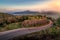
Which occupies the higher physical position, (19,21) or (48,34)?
(19,21)

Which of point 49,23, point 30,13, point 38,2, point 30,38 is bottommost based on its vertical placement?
point 30,38

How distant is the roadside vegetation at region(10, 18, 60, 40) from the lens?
3.89 m

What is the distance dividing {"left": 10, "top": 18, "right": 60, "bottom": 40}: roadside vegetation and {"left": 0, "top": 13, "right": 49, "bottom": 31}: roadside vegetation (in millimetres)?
208

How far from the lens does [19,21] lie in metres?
4.00

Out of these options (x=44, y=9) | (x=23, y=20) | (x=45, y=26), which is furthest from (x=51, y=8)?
(x=23, y=20)

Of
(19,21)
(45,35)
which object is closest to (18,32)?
(19,21)

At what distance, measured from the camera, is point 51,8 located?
4.21m

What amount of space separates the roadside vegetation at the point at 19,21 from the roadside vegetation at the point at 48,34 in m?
0.21

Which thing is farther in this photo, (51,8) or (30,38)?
(51,8)

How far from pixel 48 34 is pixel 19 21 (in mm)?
763

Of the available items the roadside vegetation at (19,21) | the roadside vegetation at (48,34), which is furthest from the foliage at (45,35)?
the roadside vegetation at (19,21)

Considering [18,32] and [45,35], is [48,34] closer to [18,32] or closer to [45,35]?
[45,35]

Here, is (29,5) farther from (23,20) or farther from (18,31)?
(18,31)

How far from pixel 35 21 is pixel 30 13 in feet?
0.78
